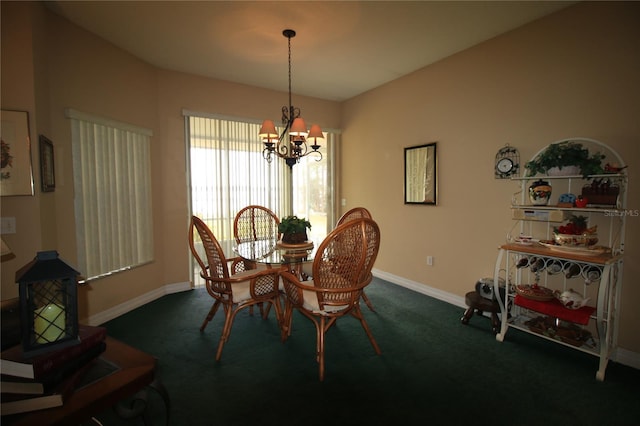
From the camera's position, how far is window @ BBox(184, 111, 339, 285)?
392cm

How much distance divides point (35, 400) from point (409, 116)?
157 inches

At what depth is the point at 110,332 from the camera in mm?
2764

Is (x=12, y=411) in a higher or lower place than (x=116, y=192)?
lower

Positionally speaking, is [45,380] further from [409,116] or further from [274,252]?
[409,116]

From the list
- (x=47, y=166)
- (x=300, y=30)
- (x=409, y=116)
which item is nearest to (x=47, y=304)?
(x=47, y=166)

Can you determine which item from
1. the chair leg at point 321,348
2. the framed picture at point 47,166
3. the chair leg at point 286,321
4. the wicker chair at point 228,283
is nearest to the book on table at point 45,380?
the wicker chair at point 228,283

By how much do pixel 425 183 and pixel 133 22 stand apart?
3372 millimetres

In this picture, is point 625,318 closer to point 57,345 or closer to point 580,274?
point 580,274

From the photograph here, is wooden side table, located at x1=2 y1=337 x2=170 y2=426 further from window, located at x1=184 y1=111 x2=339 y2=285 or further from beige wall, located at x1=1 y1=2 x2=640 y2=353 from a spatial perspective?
window, located at x1=184 y1=111 x2=339 y2=285

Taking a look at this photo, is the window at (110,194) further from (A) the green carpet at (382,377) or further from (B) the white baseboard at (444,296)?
(B) the white baseboard at (444,296)

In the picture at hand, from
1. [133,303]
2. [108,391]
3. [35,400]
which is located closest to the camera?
[35,400]

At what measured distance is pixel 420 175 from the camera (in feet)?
12.3

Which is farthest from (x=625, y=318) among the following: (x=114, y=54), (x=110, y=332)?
(x=114, y=54)

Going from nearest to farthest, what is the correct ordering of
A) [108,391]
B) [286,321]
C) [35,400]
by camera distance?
[35,400] < [108,391] < [286,321]
